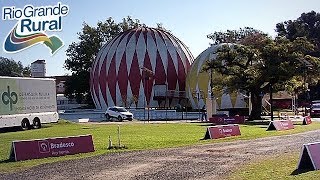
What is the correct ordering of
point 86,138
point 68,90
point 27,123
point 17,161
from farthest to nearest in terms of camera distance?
point 68,90
point 27,123
point 86,138
point 17,161

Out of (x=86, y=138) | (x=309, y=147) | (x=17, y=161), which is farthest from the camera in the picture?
(x=86, y=138)

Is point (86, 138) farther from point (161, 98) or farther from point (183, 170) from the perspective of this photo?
point (161, 98)

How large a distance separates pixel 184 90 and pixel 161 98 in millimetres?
4303

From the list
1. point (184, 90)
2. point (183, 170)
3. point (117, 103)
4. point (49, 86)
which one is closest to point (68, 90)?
point (117, 103)

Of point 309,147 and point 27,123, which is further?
point 27,123

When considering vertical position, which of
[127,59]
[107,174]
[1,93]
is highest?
[127,59]

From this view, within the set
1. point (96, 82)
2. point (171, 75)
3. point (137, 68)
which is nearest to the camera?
point (137, 68)

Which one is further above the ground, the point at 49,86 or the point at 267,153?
the point at 49,86

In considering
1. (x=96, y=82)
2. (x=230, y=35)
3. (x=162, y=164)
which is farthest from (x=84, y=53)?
(x=162, y=164)

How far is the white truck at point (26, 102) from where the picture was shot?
1495 inches

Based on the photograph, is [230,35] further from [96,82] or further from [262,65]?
[262,65]

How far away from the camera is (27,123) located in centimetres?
4056

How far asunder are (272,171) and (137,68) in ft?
220

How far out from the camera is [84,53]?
97.3 m
